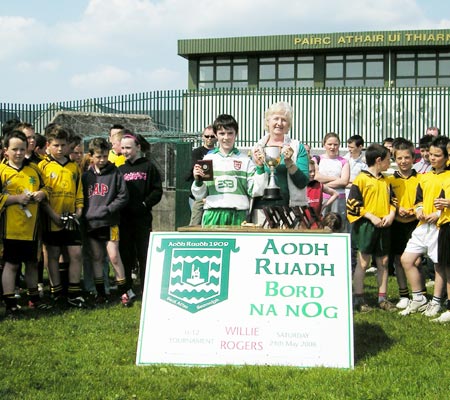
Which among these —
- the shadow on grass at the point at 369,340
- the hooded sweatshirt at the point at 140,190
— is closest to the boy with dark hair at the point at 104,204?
the hooded sweatshirt at the point at 140,190

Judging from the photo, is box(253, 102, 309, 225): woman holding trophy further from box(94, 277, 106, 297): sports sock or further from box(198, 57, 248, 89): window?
box(198, 57, 248, 89): window

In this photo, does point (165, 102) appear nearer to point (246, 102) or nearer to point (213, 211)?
point (246, 102)

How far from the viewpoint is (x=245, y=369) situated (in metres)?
5.50

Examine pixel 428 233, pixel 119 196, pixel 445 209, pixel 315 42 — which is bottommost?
pixel 428 233

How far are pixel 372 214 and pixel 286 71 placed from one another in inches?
935

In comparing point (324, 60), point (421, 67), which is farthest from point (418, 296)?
point (324, 60)

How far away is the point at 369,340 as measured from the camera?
6.71 metres

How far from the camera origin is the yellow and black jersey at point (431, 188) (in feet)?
26.2

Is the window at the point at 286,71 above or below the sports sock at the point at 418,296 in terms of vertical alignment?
above

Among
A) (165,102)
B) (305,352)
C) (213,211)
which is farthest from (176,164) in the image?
(305,352)

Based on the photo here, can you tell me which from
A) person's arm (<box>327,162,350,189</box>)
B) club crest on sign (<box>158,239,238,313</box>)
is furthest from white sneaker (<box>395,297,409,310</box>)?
club crest on sign (<box>158,239,238,313</box>)

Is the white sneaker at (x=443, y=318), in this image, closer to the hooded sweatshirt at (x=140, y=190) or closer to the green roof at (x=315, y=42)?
the hooded sweatshirt at (x=140, y=190)

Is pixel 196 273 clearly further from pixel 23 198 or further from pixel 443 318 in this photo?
pixel 443 318

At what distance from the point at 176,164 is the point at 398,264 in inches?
297
